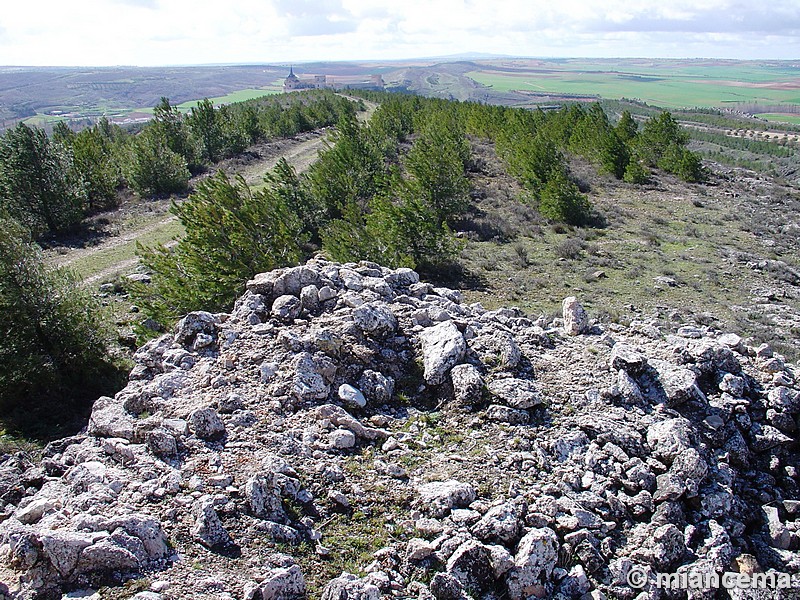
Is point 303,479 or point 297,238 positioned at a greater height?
point 297,238

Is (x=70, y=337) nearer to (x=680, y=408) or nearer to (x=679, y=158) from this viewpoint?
(x=680, y=408)

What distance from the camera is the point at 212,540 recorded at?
222 inches

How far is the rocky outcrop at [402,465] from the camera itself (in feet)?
18.2

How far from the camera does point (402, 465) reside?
712 cm

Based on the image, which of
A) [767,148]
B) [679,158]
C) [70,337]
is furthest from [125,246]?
[767,148]

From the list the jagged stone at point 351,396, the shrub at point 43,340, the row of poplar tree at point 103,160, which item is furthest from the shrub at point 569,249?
the row of poplar tree at point 103,160

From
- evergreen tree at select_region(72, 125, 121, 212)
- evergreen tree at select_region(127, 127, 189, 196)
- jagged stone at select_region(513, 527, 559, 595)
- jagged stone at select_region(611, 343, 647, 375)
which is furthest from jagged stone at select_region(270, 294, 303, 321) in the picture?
evergreen tree at select_region(127, 127, 189, 196)

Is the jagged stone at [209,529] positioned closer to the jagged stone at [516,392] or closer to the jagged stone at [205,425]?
the jagged stone at [205,425]

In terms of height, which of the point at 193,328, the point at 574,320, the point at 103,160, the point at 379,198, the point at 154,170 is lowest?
the point at 574,320

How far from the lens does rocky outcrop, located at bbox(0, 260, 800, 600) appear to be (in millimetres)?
5539

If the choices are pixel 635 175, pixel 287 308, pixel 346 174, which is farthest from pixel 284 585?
pixel 635 175

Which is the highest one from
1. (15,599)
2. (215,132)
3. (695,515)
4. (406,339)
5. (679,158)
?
(215,132)

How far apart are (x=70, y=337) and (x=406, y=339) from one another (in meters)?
9.12

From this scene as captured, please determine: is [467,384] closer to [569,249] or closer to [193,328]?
[193,328]
